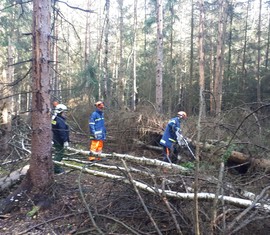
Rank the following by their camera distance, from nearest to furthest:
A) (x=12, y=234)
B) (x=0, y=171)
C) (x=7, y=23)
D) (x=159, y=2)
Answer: (x=12, y=234) → (x=0, y=171) → (x=159, y=2) → (x=7, y=23)

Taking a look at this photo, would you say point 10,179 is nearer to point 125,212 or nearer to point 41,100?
point 41,100

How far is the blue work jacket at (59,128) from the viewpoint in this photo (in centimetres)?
751

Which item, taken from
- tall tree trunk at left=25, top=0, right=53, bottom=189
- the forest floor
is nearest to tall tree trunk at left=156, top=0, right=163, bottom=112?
the forest floor

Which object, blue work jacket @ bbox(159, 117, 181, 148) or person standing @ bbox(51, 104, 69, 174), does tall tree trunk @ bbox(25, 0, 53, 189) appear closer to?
person standing @ bbox(51, 104, 69, 174)

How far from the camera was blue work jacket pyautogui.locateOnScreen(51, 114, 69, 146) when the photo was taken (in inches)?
296

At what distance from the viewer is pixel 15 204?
201 inches

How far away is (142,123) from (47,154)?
4900mm

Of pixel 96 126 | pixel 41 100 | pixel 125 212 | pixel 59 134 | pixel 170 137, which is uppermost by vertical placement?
pixel 41 100

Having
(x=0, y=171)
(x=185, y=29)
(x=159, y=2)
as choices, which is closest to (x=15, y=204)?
(x=0, y=171)

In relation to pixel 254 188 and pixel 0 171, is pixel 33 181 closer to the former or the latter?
pixel 0 171

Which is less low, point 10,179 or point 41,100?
point 41,100

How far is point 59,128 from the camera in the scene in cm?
753

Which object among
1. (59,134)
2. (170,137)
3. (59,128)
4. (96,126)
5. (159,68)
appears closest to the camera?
(59,128)

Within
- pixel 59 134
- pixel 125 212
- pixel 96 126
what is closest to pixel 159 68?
pixel 96 126
